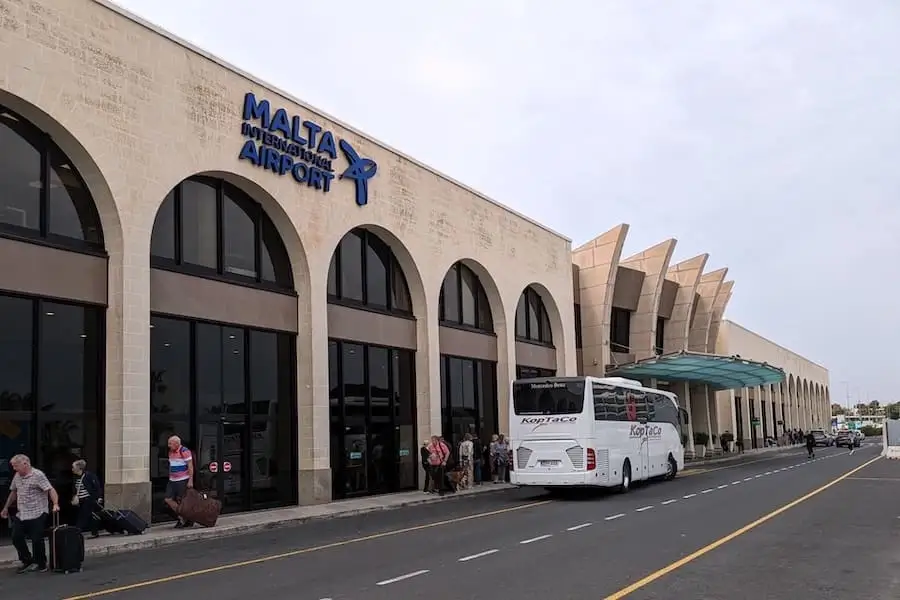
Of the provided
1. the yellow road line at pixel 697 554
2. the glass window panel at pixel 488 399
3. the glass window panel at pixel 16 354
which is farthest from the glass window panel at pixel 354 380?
the yellow road line at pixel 697 554

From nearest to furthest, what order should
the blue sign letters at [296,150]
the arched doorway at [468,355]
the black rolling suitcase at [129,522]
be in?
the black rolling suitcase at [129,522] → the blue sign letters at [296,150] → the arched doorway at [468,355]

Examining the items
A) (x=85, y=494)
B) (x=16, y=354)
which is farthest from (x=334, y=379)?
(x=16, y=354)

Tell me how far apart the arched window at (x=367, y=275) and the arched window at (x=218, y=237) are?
2248mm

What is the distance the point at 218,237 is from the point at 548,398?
10.1 metres

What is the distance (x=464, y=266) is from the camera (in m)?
32.7

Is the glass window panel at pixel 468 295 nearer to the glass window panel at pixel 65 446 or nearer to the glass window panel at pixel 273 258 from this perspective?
the glass window panel at pixel 273 258

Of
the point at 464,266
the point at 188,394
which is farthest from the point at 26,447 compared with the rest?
the point at 464,266

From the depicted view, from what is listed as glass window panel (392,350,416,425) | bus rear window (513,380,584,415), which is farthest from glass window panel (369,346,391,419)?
bus rear window (513,380,584,415)

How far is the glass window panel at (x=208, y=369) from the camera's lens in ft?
65.7

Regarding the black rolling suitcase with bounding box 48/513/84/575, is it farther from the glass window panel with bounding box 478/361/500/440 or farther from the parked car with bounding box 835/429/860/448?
the parked car with bounding box 835/429/860/448

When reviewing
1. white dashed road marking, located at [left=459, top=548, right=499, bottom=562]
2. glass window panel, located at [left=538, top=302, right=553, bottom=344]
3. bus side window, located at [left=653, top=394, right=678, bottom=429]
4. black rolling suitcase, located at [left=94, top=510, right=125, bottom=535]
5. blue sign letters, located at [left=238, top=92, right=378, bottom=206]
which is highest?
blue sign letters, located at [left=238, top=92, right=378, bottom=206]

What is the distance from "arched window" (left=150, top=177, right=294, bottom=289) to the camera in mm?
19906

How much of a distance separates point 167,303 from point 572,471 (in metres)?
11.7

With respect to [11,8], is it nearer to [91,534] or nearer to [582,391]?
[91,534]
